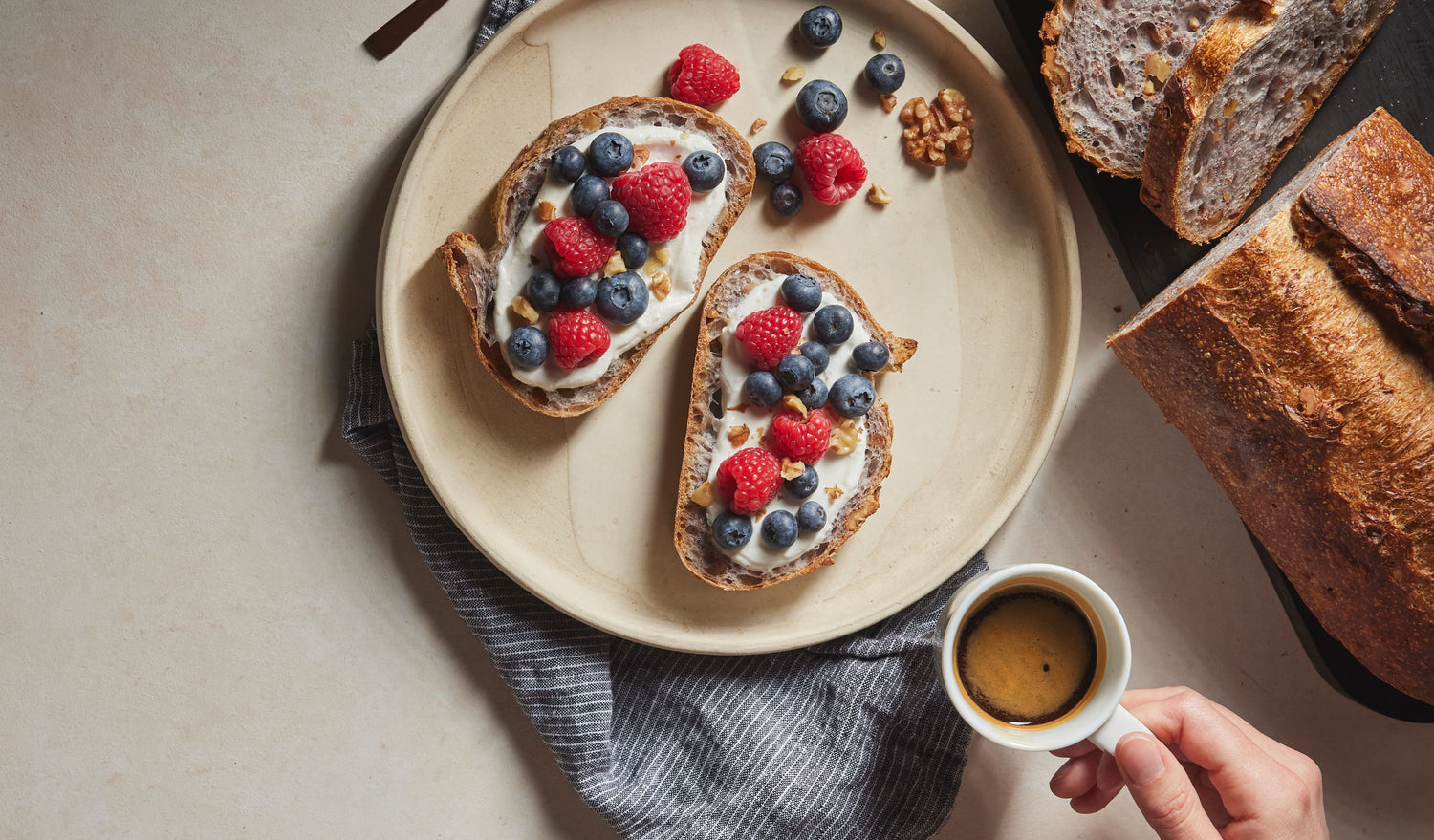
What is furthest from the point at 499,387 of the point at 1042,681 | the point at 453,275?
the point at 1042,681

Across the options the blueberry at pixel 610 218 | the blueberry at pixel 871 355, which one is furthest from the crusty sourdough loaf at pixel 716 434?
the blueberry at pixel 610 218

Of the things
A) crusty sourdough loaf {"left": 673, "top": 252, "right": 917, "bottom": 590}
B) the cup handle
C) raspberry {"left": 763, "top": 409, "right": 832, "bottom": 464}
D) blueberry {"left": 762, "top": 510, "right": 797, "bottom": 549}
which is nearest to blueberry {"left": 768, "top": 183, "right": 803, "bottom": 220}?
crusty sourdough loaf {"left": 673, "top": 252, "right": 917, "bottom": 590}

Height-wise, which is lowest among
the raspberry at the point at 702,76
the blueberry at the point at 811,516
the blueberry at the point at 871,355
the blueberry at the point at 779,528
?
the blueberry at the point at 779,528

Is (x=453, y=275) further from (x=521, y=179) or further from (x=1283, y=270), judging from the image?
(x=1283, y=270)

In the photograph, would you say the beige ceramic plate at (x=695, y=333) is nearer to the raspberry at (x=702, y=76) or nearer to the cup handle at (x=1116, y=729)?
the raspberry at (x=702, y=76)

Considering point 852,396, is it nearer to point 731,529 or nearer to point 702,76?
point 731,529

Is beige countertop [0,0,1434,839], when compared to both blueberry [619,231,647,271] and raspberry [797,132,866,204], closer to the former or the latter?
raspberry [797,132,866,204]
